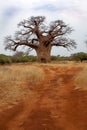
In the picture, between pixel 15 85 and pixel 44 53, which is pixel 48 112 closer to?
pixel 15 85

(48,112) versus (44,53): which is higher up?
(44,53)

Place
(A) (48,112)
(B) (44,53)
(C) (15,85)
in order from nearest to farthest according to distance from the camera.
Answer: (A) (48,112) < (C) (15,85) < (B) (44,53)

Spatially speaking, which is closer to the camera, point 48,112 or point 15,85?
point 48,112

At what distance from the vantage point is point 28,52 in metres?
40.7

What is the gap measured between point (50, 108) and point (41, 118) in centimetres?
133

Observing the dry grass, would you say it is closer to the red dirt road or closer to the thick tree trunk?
the red dirt road

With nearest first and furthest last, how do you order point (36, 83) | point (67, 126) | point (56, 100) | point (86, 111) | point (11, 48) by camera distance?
point (67, 126), point (86, 111), point (56, 100), point (36, 83), point (11, 48)

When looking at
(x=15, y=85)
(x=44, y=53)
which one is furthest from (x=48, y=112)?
(x=44, y=53)

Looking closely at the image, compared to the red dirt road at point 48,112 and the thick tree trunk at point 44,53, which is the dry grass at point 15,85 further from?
the thick tree trunk at point 44,53

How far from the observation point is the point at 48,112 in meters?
10.2

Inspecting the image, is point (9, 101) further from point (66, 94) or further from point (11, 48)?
point (11, 48)

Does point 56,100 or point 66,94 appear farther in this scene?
point 66,94

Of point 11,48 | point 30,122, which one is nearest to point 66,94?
point 30,122

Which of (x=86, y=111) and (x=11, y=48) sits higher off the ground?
(x=11, y=48)
